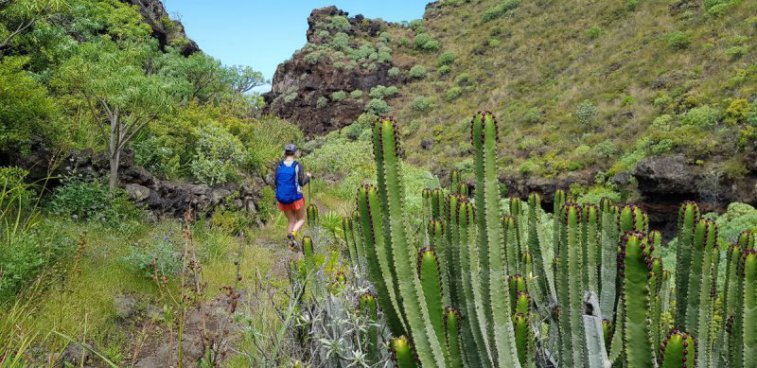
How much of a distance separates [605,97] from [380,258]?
19.5 m

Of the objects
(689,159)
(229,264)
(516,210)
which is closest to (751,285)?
(516,210)

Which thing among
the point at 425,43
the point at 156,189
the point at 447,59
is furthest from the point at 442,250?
the point at 425,43

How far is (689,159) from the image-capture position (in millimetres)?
11711

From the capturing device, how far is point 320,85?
33.8m

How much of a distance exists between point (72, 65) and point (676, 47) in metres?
21.4

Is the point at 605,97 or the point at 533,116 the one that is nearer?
the point at 605,97

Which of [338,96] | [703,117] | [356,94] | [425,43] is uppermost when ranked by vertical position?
[425,43]

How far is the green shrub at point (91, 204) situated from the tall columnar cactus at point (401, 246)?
224 inches

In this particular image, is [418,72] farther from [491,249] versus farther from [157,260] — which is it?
[491,249]

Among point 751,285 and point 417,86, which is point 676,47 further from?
point 751,285

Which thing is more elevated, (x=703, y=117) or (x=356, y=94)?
(x=356, y=94)

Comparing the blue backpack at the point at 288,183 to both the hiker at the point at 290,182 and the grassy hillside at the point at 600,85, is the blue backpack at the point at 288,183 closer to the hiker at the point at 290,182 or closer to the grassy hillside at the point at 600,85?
the hiker at the point at 290,182

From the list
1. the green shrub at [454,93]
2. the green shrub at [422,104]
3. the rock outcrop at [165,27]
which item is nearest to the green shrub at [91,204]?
the rock outcrop at [165,27]

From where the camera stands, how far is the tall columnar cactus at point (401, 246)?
1684 millimetres
